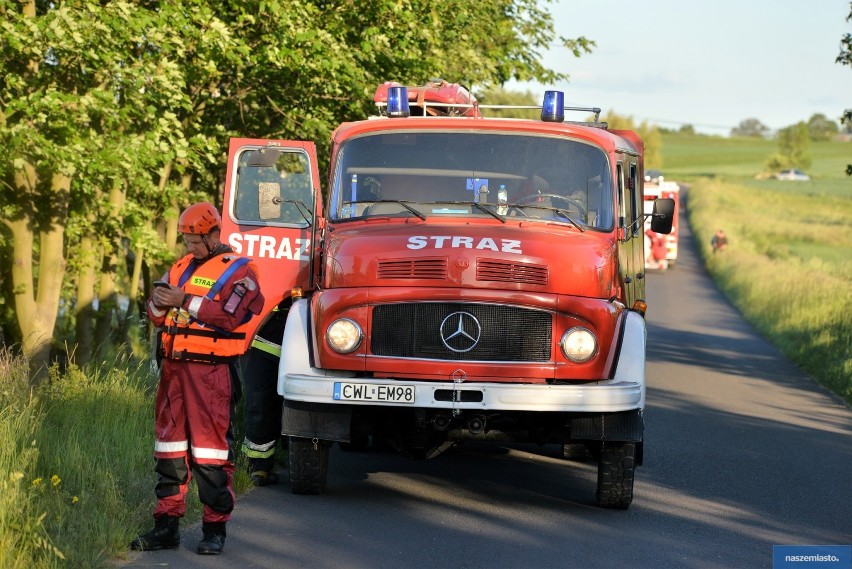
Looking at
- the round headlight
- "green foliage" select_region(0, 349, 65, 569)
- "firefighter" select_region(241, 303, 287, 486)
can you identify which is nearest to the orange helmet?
"green foliage" select_region(0, 349, 65, 569)

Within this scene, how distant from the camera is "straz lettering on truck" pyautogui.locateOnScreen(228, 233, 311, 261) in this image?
10.2 m

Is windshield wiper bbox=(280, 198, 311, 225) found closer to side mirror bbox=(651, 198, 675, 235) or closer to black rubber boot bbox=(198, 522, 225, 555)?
side mirror bbox=(651, 198, 675, 235)

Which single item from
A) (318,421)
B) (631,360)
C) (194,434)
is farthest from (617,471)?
(194,434)

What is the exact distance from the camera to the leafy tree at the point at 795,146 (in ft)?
518

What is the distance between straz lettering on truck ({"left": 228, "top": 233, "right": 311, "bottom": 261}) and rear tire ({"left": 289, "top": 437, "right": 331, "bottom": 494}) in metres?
1.70

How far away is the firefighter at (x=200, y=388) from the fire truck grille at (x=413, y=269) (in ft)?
5.05

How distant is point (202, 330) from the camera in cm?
716

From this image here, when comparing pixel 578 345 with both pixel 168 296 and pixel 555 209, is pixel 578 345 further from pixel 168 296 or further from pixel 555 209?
pixel 168 296

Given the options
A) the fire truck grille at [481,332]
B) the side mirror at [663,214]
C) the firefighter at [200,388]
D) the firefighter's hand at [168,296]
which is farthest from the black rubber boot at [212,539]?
the side mirror at [663,214]

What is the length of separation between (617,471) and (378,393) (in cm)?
161

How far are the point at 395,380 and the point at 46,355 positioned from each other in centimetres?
1016

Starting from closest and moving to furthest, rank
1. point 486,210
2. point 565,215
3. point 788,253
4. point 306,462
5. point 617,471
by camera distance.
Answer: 1. point 617,471
2. point 306,462
3. point 486,210
4. point 565,215
5. point 788,253

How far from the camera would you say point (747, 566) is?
738 cm

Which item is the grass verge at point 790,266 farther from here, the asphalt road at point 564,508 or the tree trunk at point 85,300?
the tree trunk at point 85,300
